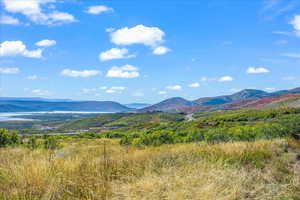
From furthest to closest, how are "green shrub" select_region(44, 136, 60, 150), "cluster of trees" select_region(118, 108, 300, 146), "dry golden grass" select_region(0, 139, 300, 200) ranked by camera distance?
"cluster of trees" select_region(118, 108, 300, 146)
"green shrub" select_region(44, 136, 60, 150)
"dry golden grass" select_region(0, 139, 300, 200)

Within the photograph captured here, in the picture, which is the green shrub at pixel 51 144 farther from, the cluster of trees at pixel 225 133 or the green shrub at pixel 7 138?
the cluster of trees at pixel 225 133

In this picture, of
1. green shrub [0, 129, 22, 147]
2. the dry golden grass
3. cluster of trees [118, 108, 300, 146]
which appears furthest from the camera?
green shrub [0, 129, 22, 147]

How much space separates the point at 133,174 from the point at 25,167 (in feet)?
6.63

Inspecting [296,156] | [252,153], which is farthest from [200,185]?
[296,156]

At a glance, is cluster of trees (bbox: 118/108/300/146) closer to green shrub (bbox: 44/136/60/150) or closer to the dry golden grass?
green shrub (bbox: 44/136/60/150)

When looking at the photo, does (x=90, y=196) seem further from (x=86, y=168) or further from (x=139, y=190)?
(x=86, y=168)

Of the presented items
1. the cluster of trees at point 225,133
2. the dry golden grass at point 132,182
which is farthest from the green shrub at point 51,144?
the dry golden grass at point 132,182

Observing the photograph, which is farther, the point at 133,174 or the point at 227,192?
the point at 133,174

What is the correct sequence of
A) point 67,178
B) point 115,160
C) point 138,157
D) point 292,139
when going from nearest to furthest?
point 67,178, point 115,160, point 138,157, point 292,139

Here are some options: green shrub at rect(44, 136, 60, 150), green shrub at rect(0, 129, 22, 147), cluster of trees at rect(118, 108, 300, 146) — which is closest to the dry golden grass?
green shrub at rect(44, 136, 60, 150)

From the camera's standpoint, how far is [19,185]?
451 cm

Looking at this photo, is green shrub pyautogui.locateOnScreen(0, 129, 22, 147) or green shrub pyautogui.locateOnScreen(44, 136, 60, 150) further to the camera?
green shrub pyautogui.locateOnScreen(0, 129, 22, 147)

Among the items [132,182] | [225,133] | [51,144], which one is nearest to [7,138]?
[51,144]

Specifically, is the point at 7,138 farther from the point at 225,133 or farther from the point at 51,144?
the point at 225,133
